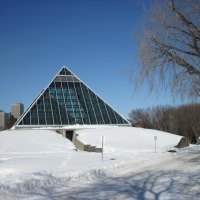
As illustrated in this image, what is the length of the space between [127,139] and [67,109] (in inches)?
437

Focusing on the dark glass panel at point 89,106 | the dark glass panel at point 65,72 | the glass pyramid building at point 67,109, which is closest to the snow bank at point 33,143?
the glass pyramid building at point 67,109

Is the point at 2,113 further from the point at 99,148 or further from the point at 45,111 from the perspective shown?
the point at 99,148

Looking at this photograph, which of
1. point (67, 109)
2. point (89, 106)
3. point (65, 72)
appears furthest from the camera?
point (65, 72)

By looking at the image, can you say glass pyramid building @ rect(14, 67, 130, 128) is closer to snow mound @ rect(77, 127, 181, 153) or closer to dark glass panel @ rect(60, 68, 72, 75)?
dark glass panel @ rect(60, 68, 72, 75)

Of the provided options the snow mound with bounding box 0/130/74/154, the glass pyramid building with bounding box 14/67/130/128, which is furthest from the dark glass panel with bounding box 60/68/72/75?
the snow mound with bounding box 0/130/74/154

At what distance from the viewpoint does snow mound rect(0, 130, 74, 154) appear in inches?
1140

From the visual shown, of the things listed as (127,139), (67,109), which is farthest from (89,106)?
(127,139)

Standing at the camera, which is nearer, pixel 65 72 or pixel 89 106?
pixel 89 106

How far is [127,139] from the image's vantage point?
113 feet

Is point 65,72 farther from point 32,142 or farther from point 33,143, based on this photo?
point 33,143

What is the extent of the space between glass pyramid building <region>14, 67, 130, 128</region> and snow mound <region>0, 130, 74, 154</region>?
281cm

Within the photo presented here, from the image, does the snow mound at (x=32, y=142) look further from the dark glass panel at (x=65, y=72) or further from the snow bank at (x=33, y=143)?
the dark glass panel at (x=65, y=72)

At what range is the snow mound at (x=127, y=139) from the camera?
31.1 meters

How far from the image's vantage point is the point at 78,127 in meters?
40.7
